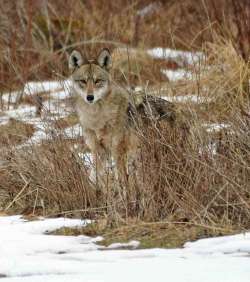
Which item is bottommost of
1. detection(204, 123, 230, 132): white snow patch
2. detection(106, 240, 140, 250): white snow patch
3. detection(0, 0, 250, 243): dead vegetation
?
detection(106, 240, 140, 250): white snow patch

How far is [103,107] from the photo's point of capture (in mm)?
8617

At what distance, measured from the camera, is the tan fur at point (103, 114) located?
27.2 ft

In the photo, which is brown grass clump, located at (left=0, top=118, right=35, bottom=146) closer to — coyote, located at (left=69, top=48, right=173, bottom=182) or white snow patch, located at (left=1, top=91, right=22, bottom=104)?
coyote, located at (left=69, top=48, right=173, bottom=182)

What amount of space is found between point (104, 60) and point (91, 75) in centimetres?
21

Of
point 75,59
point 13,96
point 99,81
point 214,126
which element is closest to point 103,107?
point 99,81

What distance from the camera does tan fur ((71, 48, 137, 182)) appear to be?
830cm

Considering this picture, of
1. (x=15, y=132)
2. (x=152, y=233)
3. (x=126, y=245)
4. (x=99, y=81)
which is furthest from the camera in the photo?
(x=99, y=81)

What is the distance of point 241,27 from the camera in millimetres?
10562

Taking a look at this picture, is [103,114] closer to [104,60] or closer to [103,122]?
[103,122]

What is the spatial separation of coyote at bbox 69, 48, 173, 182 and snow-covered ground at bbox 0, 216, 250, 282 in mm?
2360

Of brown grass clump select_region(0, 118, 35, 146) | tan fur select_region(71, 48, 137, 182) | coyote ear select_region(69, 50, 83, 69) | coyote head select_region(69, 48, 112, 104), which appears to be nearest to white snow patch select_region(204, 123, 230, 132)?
tan fur select_region(71, 48, 137, 182)

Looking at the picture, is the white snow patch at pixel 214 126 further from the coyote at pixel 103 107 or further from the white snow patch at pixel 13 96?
the white snow patch at pixel 13 96

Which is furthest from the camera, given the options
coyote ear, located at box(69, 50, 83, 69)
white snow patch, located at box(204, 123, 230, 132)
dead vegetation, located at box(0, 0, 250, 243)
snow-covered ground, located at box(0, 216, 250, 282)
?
coyote ear, located at box(69, 50, 83, 69)

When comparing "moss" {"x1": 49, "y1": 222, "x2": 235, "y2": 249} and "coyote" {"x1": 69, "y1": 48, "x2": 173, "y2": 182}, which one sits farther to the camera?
"coyote" {"x1": 69, "y1": 48, "x2": 173, "y2": 182}
